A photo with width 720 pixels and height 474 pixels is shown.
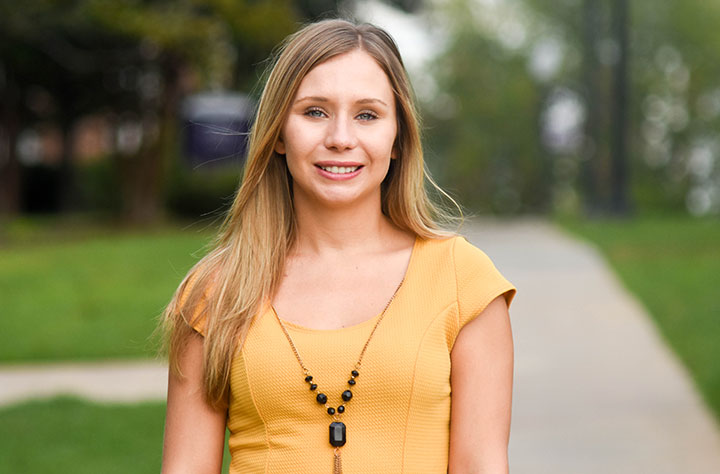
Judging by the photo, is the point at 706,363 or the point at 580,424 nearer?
the point at 580,424

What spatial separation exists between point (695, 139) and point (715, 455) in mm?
34404

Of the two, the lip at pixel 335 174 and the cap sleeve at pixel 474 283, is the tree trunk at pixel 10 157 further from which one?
the cap sleeve at pixel 474 283

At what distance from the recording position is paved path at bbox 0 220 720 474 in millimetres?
5383

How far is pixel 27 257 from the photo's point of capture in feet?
53.3

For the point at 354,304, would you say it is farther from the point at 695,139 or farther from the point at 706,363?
the point at 695,139

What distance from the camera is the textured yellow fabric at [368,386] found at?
7.07ft

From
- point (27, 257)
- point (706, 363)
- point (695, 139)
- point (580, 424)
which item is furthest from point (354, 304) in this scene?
point (695, 139)

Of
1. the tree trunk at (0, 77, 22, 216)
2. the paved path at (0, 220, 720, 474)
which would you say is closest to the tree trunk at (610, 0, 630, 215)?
the paved path at (0, 220, 720, 474)

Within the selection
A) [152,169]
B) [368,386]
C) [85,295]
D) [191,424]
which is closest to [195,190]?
[152,169]

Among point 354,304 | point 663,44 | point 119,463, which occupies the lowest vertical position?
point 119,463

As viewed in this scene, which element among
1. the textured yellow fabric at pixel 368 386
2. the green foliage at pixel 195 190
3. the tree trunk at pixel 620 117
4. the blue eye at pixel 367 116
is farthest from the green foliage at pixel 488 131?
the textured yellow fabric at pixel 368 386

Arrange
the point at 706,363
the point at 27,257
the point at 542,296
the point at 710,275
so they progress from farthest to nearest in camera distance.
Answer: the point at 27,257 → the point at 710,275 → the point at 542,296 → the point at 706,363

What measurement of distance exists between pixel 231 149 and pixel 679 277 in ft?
39.7

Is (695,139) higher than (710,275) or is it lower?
higher
